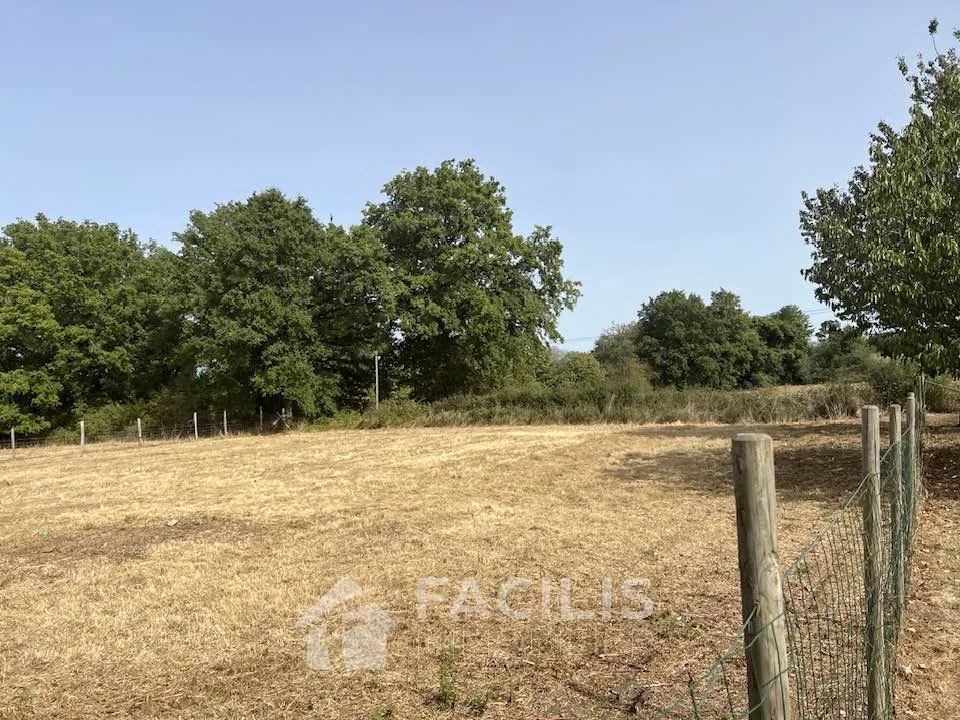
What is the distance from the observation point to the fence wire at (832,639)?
2.74 meters

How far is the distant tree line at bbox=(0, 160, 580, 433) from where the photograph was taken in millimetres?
28594

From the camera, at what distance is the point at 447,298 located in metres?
30.6

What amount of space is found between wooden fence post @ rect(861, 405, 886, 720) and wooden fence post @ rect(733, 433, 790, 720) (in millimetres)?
1408

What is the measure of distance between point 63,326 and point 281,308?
13.8m

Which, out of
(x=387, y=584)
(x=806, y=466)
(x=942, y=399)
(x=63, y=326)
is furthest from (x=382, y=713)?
(x=63, y=326)

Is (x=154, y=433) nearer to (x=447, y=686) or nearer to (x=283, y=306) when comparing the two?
(x=283, y=306)

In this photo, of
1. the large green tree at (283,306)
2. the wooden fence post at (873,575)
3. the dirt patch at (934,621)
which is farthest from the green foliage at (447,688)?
the large green tree at (283,306)

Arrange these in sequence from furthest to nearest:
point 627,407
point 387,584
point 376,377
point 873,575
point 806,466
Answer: point 376,377, point 627,407, point 806,466, point 387,584, point 873,575

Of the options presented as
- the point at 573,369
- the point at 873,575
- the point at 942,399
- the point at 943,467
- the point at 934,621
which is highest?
the point at 573,369

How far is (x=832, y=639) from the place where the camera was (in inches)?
152

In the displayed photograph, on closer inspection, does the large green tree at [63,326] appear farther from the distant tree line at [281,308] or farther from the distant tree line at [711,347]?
the distant tree line at [711,347]

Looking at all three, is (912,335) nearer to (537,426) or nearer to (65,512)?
(65,512)

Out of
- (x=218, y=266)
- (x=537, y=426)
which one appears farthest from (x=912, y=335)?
(x=218, y=266)

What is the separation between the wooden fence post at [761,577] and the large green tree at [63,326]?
1442 inches
